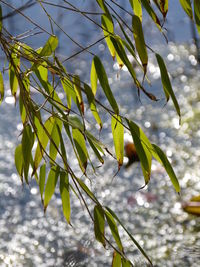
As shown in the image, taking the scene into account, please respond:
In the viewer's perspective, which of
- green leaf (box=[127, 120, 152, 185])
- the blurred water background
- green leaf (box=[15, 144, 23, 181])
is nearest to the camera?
green leaf (box=[127, 120, 152, 185])

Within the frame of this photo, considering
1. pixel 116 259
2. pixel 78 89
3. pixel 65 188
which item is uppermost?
pixel 78 89

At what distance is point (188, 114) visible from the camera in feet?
9.21

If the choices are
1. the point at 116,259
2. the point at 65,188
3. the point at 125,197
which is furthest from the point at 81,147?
the point at 125,197

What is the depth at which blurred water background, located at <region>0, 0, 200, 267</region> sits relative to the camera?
1.96m

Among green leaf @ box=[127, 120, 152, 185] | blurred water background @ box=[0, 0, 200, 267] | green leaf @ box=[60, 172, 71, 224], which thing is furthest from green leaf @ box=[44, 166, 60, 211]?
blurred water background @ box=[0, 0, 200, 267]

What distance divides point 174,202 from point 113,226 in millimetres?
1422

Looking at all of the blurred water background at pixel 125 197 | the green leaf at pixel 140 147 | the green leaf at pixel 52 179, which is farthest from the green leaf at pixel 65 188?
the blurred water background at pixel 125 197

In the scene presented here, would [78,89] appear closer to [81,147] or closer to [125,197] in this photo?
[81,147]

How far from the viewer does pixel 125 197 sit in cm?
229

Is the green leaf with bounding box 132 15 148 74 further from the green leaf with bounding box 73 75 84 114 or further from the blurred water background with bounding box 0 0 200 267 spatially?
the blurred water background with bounding box 0 0 200 267

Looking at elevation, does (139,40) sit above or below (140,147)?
above

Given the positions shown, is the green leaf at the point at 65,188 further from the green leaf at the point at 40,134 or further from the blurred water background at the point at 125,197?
the blurred water background at the point at 125,197

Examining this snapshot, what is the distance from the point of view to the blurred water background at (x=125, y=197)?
196 cm

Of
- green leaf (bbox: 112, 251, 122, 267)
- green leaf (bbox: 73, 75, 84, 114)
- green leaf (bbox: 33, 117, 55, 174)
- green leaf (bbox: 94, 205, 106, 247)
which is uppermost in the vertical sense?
green leaf (bbox: 73, 75, 84, 114)
